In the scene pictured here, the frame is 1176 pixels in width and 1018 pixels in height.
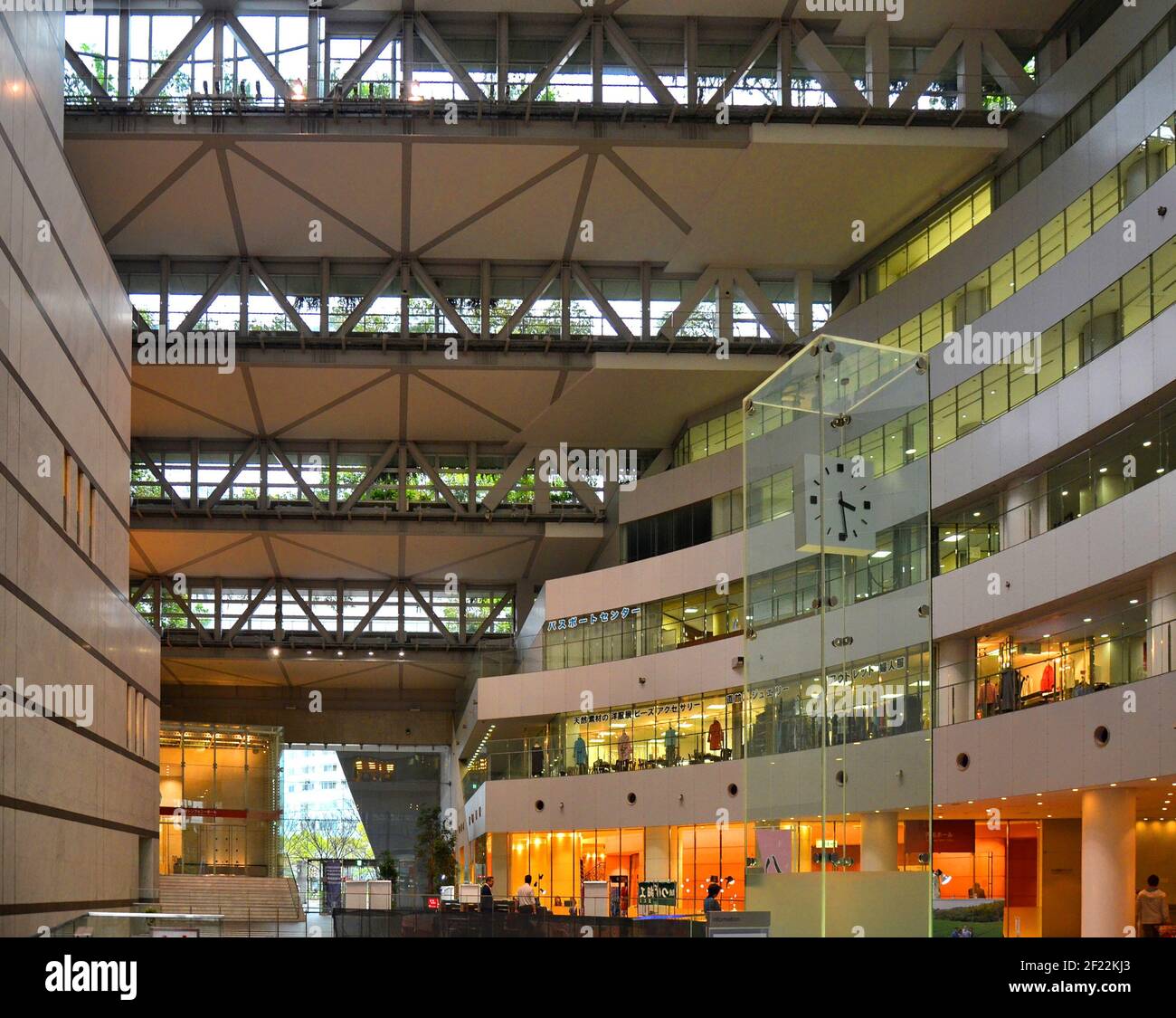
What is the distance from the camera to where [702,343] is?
1634 inches

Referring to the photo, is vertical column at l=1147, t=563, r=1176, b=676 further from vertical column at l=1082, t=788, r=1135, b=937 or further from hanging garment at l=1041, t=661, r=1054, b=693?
vertical column at l=1082, t=788, r=1135, b=937

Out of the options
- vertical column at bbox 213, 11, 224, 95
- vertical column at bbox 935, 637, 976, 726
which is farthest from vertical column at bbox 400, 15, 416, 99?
vertical column at bbox 935, 637, 976, 726

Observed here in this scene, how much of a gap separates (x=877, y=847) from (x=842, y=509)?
292 cm

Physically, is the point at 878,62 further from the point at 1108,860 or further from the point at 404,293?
the point at 1108,860

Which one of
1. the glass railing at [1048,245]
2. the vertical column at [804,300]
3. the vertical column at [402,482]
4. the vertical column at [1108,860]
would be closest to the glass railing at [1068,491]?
the glass railing at [1048,245]

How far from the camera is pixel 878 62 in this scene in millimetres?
34594

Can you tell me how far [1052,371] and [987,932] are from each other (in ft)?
38.2

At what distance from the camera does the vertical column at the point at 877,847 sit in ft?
37.1

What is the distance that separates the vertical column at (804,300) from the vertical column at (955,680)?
40.3 feet

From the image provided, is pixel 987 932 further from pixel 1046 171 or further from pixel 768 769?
pixel 1046 171

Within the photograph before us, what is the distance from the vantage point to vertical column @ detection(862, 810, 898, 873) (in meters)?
11.3

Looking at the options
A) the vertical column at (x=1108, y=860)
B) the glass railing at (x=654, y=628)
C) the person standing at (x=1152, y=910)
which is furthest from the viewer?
the glass railing at (x=654, y=628)

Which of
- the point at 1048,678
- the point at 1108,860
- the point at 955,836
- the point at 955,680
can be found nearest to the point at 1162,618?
the point at 1048,678

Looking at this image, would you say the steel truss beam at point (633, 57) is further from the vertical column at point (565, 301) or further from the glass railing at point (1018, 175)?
the vertical column at point (565, 301)
